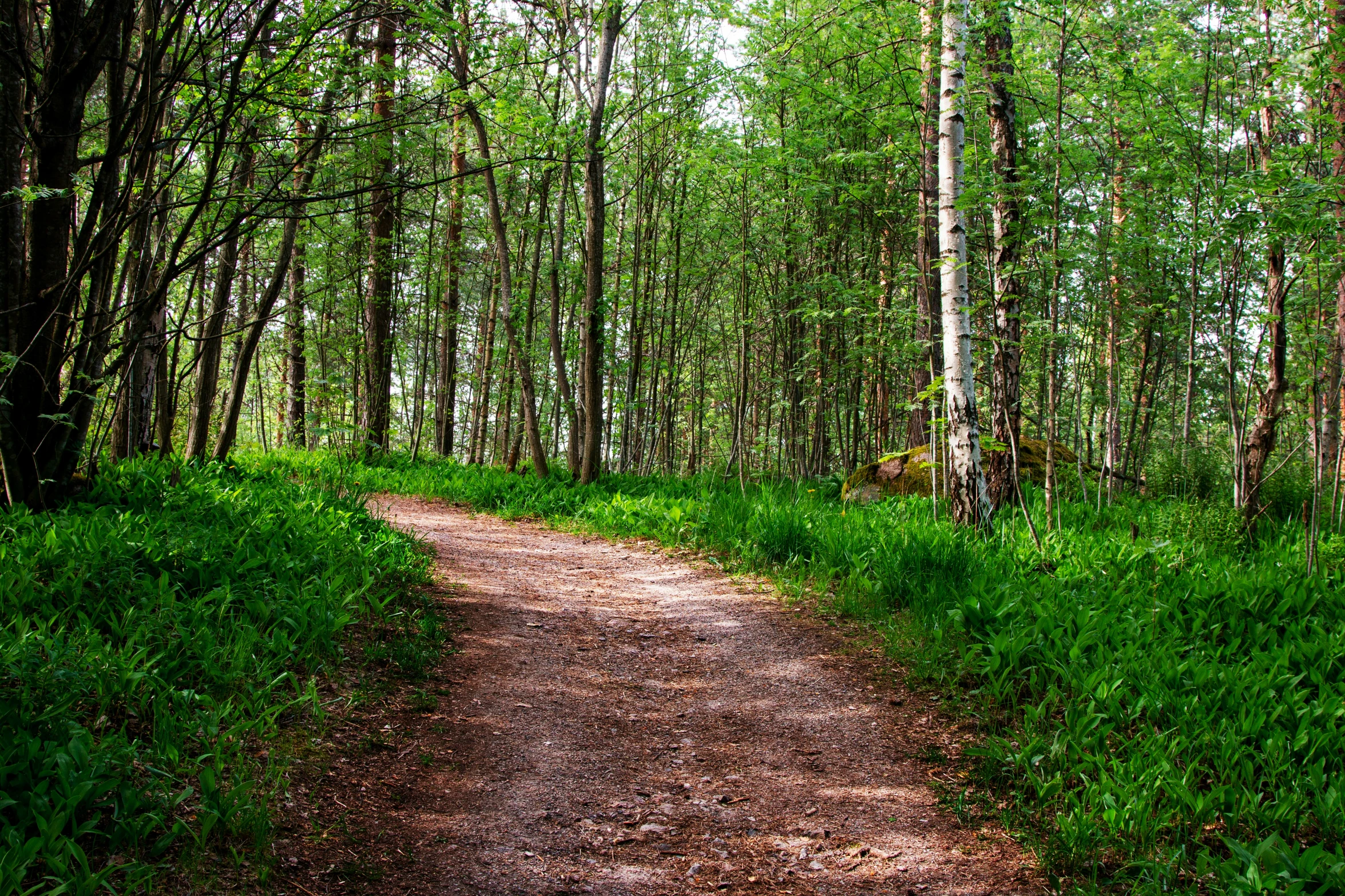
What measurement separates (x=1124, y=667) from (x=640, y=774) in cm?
242

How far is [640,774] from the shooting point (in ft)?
10.6

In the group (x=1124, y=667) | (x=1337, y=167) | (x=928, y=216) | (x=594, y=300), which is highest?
(x=1337, y=167)

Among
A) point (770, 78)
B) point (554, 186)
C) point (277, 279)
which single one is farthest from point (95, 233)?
point (554, 186)

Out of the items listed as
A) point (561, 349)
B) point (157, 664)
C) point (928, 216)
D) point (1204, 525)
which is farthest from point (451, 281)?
point (1204, 525)

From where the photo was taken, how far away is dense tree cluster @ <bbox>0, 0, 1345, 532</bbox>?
434 cm

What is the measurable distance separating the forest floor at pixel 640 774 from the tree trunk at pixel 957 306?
212cm

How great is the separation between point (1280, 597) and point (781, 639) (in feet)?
10.1

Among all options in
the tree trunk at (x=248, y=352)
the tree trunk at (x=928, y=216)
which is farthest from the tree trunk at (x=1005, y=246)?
the tree trunk at (x=248, y=352)

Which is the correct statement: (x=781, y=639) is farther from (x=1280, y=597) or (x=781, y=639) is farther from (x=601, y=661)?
(x=1280, y=597)

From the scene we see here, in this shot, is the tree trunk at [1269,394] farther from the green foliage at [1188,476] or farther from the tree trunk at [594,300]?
the tree trunk at [594,300]

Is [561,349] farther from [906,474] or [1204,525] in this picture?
[1204,525]

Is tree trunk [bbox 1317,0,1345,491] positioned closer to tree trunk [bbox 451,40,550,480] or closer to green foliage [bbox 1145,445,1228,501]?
green foliage [bbox 1145,445,1228,501]

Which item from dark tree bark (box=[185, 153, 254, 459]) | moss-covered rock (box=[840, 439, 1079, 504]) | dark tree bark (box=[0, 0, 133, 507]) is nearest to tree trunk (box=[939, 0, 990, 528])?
moss-covered rock (box=[840, 439, 1079, 504])

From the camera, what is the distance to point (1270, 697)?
3410 millimetres
